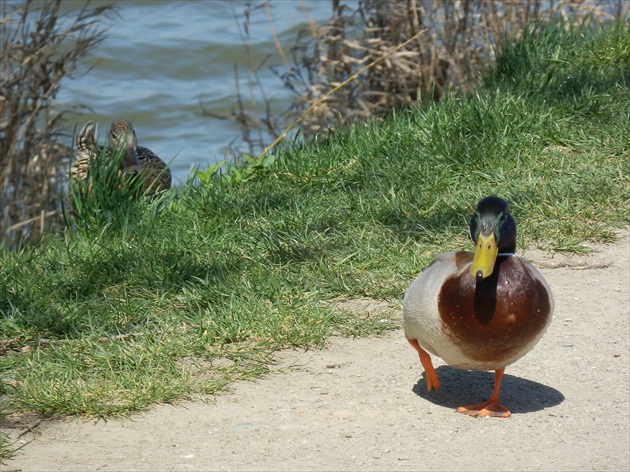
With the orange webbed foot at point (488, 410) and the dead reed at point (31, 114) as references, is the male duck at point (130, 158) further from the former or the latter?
the orange webbed foot at point (488, 410)

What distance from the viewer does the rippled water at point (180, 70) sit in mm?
12195

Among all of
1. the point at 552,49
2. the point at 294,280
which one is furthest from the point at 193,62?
the point at 294,280

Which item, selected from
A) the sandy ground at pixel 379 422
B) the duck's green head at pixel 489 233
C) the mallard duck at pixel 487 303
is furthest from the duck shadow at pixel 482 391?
the duck's green head at pixel 489 233

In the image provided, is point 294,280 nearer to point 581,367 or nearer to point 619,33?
point 581,367

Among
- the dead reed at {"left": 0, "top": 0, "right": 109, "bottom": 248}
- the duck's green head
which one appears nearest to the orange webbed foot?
the duck's green head

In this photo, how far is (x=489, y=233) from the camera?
3387 millimetres

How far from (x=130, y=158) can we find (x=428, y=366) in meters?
2.79

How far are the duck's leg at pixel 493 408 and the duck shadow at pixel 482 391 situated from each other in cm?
9

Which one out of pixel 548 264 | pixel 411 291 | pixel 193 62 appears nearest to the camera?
pixel 411 291

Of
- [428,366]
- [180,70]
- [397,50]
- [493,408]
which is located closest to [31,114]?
[397,50]

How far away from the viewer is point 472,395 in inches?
155

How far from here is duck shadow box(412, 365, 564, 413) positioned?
3828mm

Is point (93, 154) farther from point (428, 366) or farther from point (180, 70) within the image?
point (180, 70)

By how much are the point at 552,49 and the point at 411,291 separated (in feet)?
12.6
